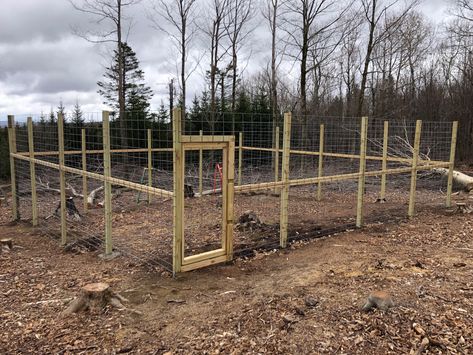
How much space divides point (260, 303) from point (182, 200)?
1.41 metres

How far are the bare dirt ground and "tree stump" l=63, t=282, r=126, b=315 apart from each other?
0.30 ft

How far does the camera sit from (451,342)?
10.2 feet

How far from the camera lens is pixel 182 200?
441 cm

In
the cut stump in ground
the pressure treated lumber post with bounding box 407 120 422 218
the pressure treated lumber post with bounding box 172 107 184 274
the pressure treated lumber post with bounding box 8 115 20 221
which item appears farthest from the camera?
the pressure treated lumber post with bounding box 8 115 20 221

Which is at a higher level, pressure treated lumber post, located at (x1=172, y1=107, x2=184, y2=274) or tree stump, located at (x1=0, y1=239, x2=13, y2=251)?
pressure treated lumber post, located at (x1=172, y1=107, x2=184, y2=274)

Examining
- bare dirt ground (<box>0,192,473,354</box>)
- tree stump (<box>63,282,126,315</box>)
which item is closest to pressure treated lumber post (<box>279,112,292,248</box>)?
bare dirt ground (<box>0,192,473,354</box>)

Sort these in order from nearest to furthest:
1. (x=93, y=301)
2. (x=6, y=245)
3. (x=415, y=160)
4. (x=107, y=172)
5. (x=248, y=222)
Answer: (x=93, y=301) → (x=107, y=172) → (x=6, y=245) → (x=248, y=222) → (x=415, y=160)

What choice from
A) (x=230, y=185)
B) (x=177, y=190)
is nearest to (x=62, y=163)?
(x=177, y=190)

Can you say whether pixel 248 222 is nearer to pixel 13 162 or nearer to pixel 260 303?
pixel 260 303

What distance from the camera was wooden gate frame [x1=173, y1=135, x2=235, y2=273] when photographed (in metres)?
4.34

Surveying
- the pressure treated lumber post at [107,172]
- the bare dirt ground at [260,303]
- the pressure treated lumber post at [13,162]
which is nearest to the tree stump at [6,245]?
the bare dirt ground at [260,303]

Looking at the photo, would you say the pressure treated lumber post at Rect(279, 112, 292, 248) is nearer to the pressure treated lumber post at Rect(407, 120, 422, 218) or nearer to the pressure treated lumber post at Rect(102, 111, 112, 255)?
the pressure treated lumber post at Rect(102, 111, 112, 255)

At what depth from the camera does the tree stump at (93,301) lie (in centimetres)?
380

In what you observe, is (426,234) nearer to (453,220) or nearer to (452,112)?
(453,220)
